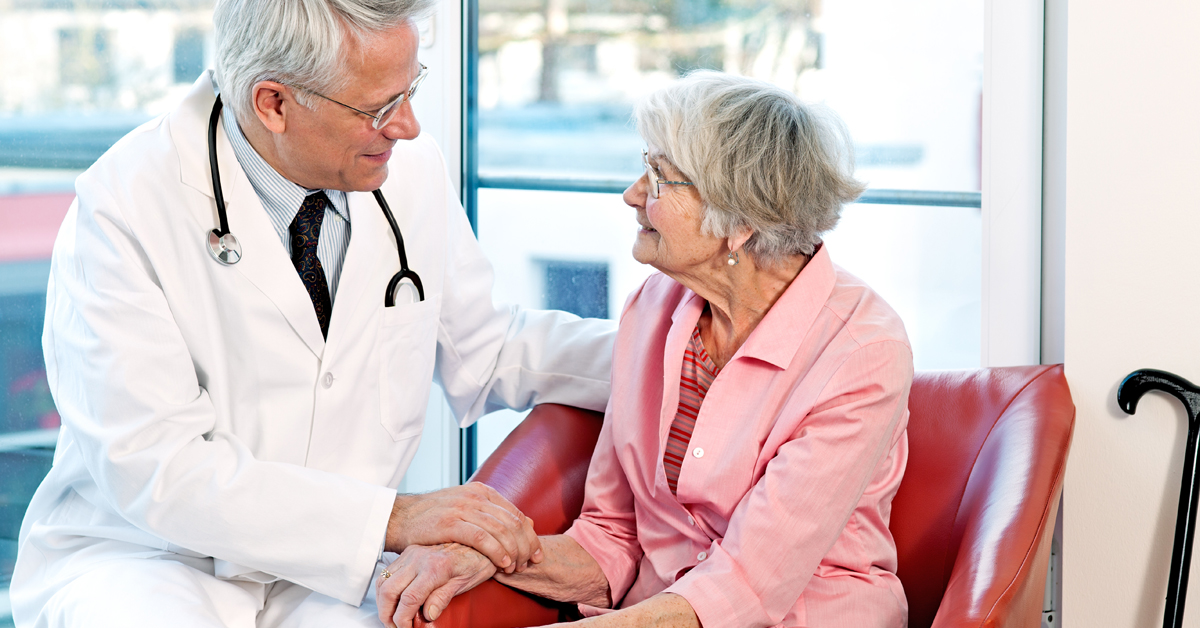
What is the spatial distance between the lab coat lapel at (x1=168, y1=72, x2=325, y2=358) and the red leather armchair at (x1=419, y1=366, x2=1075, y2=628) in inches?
18.1

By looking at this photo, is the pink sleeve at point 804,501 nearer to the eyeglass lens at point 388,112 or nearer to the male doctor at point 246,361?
the male doctor at point 246,361

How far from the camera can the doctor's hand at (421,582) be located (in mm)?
1451

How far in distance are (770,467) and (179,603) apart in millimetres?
876

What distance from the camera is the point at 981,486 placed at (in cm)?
155

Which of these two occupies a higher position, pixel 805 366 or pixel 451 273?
pixel 451 273

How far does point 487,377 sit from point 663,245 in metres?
0.55

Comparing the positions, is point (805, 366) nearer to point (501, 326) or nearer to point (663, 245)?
point (663, 245)

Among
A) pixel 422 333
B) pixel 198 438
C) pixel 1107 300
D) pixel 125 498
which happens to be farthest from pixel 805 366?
pixel 125 498

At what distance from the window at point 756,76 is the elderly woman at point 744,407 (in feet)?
1.22

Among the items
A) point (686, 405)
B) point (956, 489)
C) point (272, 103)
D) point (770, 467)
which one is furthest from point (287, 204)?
point (956, 489)

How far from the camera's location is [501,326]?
1.97 metres

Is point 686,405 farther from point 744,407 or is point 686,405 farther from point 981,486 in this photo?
point 981,486

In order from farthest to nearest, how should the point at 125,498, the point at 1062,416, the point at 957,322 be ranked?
the point at 957,322
the point at 1062,416
the point at 125,498

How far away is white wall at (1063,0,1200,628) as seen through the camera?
5.33ft
